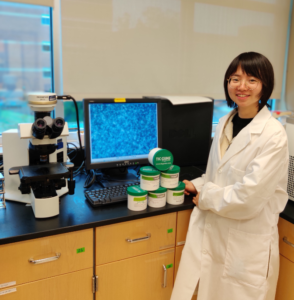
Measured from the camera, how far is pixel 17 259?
1.18 metres

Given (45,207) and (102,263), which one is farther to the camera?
(102,263)

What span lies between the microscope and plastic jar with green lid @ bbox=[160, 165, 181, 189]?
0.43 metres

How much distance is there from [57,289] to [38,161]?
0.57m

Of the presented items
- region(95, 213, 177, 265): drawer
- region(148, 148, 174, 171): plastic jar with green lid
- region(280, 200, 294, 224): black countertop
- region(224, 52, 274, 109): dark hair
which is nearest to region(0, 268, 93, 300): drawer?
region(95, 213, 177, 265): drawer

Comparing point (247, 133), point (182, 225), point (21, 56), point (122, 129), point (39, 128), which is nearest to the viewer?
point (39, 128)

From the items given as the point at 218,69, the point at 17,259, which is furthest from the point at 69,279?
the point at 218,69

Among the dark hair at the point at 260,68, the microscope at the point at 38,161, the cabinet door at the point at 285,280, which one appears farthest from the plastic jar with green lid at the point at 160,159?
the cabinet door at the point at 285,280

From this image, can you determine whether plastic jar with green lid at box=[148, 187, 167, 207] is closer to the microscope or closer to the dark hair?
the microscope

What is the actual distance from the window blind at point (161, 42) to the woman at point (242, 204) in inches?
35.0

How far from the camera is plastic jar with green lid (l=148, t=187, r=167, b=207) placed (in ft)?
4.67

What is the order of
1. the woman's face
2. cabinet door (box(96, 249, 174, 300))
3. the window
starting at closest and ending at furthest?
the woman's face
cabinet door (box(96, 249, 174, 300))
the window

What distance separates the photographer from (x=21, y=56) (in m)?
1.88

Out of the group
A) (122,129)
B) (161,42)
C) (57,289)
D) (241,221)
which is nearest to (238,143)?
(241,221)

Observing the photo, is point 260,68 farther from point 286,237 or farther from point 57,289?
point 57,289
